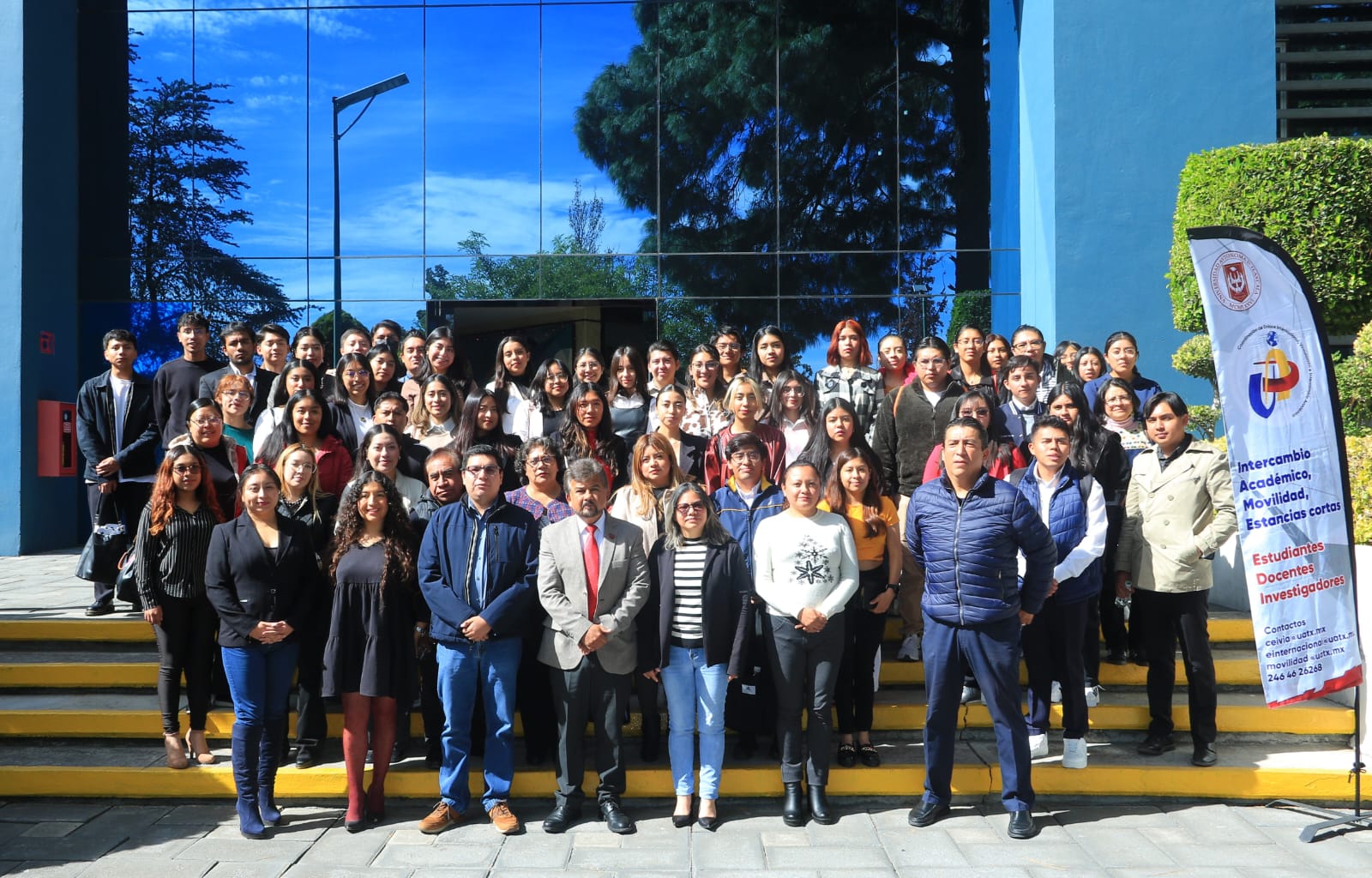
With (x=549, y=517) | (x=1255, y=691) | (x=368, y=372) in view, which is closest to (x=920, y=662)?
(x=1255, y=691)

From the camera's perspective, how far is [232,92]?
12.7 m

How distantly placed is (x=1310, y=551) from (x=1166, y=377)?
18.3 feet

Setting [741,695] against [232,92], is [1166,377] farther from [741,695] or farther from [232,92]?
[232,92]

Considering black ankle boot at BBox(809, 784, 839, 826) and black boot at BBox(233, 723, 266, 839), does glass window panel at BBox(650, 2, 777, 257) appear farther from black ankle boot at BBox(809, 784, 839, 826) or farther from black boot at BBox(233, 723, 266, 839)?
black boot at BBox(233, 723, 266, 839)

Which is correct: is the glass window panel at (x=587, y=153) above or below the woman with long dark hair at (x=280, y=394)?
above

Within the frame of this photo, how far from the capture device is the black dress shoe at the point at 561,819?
192 inches

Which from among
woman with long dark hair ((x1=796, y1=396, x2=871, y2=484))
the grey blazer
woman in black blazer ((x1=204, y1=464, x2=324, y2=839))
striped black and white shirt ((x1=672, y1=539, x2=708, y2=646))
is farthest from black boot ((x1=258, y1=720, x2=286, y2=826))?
woman with long dark hair ((x1=796, y1=396, x2=871, y2=484))

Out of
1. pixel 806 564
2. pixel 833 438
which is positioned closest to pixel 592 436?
pixel 833 438

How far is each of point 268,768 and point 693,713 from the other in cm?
221

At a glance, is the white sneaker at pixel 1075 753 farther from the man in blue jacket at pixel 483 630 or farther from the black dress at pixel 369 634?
the black dress at pixel 369 634

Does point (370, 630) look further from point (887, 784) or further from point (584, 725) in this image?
point (887, 784)

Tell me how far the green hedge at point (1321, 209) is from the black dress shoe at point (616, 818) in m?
6.30

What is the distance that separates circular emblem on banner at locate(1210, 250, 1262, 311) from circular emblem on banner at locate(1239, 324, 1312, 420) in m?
0.16

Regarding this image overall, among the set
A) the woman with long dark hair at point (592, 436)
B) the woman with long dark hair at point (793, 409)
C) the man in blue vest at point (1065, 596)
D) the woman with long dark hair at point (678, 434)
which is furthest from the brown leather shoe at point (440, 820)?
the man in blue vest at point (1065, 596)
